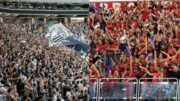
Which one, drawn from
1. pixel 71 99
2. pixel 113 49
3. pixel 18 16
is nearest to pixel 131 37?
pixel 113 49

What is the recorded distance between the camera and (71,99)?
598 centimetres

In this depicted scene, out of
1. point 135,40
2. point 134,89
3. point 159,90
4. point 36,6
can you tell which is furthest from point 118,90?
point 36,6

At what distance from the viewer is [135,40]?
20.5ft

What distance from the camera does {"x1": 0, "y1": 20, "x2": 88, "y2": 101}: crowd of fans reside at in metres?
5.98

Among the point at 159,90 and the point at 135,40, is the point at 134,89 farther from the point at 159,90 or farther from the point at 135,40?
the point at 135,40

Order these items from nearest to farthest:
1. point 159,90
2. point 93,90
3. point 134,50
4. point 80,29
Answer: point 159,90
point 93,90
point 80,29
point 134,50

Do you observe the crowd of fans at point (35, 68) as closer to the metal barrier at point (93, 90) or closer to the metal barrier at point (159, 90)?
the metal barrier at point (93, 90)

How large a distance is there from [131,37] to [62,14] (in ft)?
3.42

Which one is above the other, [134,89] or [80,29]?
[80,29]

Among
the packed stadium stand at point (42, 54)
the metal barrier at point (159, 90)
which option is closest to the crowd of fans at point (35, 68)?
the packed stadium stand at point (42, 54)

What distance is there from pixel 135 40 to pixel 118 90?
846mm

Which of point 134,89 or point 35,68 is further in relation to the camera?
point 35,68

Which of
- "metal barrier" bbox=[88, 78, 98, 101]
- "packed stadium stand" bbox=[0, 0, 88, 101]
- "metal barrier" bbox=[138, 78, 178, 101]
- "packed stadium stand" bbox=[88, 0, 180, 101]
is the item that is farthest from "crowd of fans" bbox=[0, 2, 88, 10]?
"metal barrier" bbox=[138, 78, 178, 101]

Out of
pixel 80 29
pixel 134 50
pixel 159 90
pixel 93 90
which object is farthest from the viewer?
pixel 134 50
